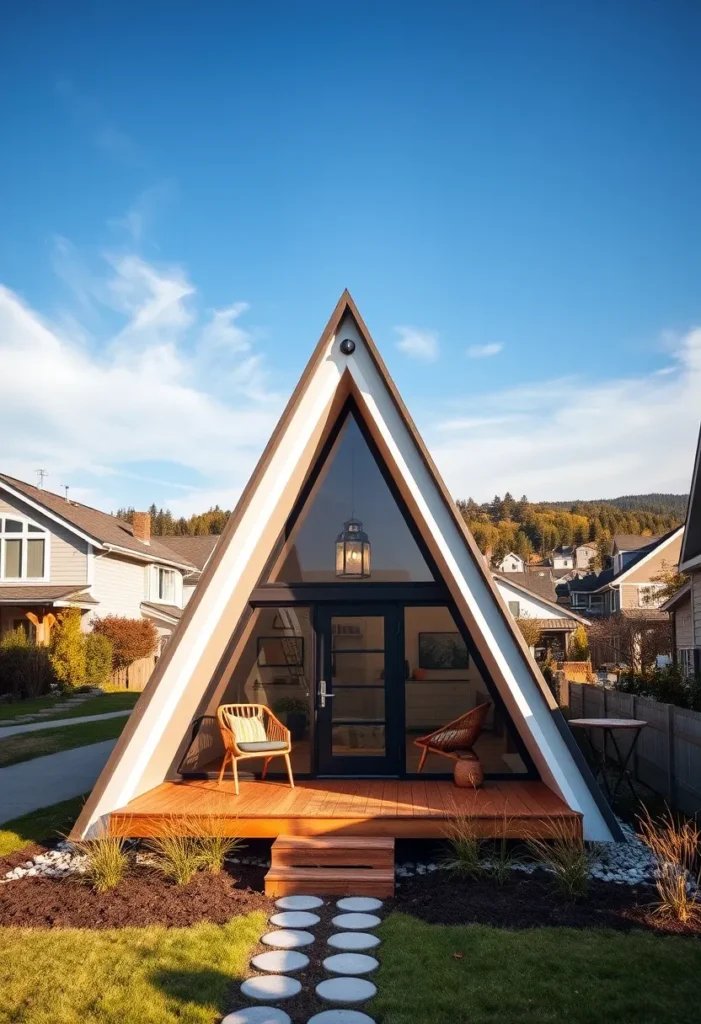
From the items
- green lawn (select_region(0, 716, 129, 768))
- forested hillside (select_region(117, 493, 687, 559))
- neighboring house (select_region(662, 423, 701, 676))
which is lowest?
green lawn (select_region(0, 716, 129, 768))

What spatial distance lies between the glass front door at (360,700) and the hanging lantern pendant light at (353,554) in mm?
457

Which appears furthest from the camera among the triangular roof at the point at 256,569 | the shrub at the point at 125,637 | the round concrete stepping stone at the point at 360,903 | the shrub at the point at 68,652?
the shrub at the point at 125,637

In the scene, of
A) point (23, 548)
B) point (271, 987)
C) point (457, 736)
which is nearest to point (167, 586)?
point (23, 548)

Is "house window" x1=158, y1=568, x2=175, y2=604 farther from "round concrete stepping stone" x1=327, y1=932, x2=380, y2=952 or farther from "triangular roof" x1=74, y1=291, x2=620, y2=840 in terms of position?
"round concrete stepping stone" x1=327, y1=932, x2=380, y2=952

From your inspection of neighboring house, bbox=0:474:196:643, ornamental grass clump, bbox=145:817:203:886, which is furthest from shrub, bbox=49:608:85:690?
ornamental grass clump, bbox=145:817:203:886

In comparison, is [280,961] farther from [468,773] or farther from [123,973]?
[468,773]

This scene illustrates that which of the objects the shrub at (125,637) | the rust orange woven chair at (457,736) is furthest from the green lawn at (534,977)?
the shrub at (125,637)

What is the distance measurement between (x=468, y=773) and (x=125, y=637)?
1900cm

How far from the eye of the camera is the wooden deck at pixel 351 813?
634 centimetres

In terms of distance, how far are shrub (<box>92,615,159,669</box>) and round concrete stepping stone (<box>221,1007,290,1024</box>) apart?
21213 millimetres

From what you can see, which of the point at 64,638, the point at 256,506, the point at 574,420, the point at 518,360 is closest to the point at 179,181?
the point at 518,360

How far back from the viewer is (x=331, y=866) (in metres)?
6.13

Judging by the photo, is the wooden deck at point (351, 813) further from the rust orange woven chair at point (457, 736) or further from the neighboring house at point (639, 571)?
the neighboring house at point (639, 571)

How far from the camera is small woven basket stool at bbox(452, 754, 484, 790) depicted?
7609 millimetres
